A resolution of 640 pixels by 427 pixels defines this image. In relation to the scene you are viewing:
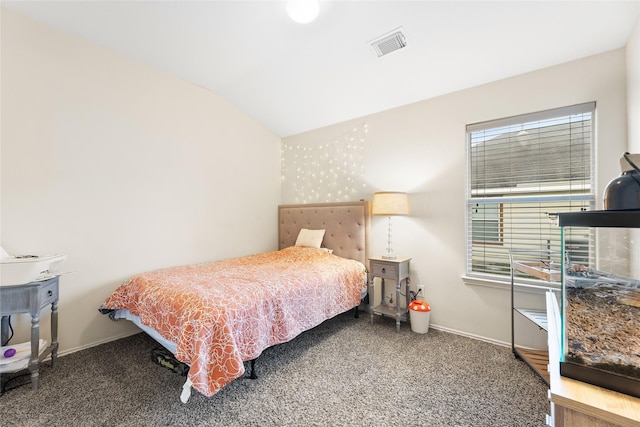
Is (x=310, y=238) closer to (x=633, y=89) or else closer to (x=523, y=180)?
(x=523, y=180)

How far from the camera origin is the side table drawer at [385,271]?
9.29 ft

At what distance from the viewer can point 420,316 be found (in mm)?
2740

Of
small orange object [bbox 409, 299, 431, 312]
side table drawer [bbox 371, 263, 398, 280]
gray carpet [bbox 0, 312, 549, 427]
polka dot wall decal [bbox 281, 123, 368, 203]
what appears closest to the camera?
gray carpet [bbox 0, 312, 549, 427]

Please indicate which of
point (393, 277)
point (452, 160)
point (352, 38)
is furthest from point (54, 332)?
point (452, 160)

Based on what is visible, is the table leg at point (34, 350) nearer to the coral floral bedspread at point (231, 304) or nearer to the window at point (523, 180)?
the coral floral bedspread at point (231, 304)

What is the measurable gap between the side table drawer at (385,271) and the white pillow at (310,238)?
0.88 meters

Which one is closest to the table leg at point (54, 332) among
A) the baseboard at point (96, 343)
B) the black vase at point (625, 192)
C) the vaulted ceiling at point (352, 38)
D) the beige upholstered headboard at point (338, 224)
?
the baseboard at point (96, 343)

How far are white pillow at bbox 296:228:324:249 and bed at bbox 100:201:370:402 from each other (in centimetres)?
1

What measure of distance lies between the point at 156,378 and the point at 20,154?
2137 mm

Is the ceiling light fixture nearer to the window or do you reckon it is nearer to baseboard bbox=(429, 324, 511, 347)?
the window

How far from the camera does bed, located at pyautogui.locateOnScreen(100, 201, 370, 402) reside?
164 cm

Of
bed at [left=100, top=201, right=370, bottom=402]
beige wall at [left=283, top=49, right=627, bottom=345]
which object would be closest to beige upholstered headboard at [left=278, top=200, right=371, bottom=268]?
bed at [left=100, top=201, right=370, bottom=402]

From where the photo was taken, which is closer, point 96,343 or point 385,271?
point 96,343

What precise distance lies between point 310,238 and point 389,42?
2.40 meters
